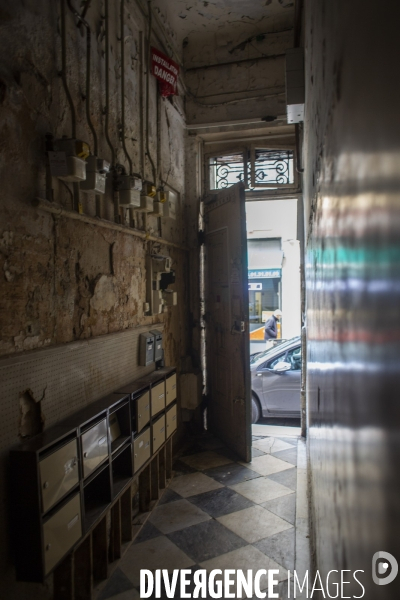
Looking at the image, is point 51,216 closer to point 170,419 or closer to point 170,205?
point 170,205

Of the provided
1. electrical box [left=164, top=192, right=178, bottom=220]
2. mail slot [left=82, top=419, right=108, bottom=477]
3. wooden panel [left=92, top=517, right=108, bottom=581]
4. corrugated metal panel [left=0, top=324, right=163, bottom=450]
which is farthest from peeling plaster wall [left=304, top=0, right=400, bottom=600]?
electrical box [left=164, top=192, right=178, bottom=220]

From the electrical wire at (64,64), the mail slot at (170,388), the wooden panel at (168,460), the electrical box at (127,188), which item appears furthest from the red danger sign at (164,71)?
the wooden panel at (168,460)

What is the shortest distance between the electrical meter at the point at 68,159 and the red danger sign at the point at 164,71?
2.06 m

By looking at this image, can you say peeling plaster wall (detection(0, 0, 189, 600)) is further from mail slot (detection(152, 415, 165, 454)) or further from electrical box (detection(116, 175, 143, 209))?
mail slot (detection(152, 415, 165, 454))

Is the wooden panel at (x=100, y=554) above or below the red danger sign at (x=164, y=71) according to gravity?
below

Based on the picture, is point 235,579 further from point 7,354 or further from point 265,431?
point 265,431

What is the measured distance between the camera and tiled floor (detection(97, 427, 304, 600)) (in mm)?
2627

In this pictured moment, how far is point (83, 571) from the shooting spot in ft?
7.48

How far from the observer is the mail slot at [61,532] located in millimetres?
1828

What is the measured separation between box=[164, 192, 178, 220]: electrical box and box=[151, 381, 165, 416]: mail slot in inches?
61.7

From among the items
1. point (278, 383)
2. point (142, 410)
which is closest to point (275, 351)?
point (278, 383)

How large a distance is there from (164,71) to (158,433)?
131 inches

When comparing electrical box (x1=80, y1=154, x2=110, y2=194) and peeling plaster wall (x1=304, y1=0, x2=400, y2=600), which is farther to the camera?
electrical box (x1=80, y1=154, x2=110, y2=194)

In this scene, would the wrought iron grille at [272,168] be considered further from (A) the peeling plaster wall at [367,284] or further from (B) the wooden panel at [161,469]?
(A) the peeling plaster wall at [367,284]
